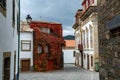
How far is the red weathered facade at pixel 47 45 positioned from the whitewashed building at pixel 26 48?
503mm

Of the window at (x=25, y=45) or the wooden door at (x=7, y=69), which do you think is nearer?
the wooden door at (x=7, y=69)

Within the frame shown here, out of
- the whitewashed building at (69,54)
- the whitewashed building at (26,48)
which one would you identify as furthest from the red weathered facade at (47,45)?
the whitewashed building at (69,54)

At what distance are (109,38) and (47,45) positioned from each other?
26066mm

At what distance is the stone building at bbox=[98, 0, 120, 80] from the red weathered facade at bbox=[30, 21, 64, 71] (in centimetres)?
2396

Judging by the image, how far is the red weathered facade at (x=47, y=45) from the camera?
3309 cm

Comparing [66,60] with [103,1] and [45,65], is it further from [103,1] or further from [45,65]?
[103,1]

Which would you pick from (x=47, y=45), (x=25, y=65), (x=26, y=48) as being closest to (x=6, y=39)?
(x=26, y=48)

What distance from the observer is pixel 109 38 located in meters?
8.36

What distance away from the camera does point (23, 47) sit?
32250 mm

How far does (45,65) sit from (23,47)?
3.73 m

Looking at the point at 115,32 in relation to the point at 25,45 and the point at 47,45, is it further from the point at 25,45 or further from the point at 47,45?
the point at 47,45

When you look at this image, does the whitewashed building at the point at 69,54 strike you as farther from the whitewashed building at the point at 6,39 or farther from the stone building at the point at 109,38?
the stone building at the point at 109,38

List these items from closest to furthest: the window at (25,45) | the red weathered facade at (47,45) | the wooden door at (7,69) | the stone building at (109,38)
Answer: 1. the stone building at (109,38)
2. the wooden door at (7,69)
3. the window at (25,45)
4. the red weathered facade at (47,45)

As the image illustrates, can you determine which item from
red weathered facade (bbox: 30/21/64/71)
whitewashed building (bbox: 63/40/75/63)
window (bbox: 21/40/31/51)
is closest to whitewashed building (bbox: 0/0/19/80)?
window (bbox: 21/40/31/51)
